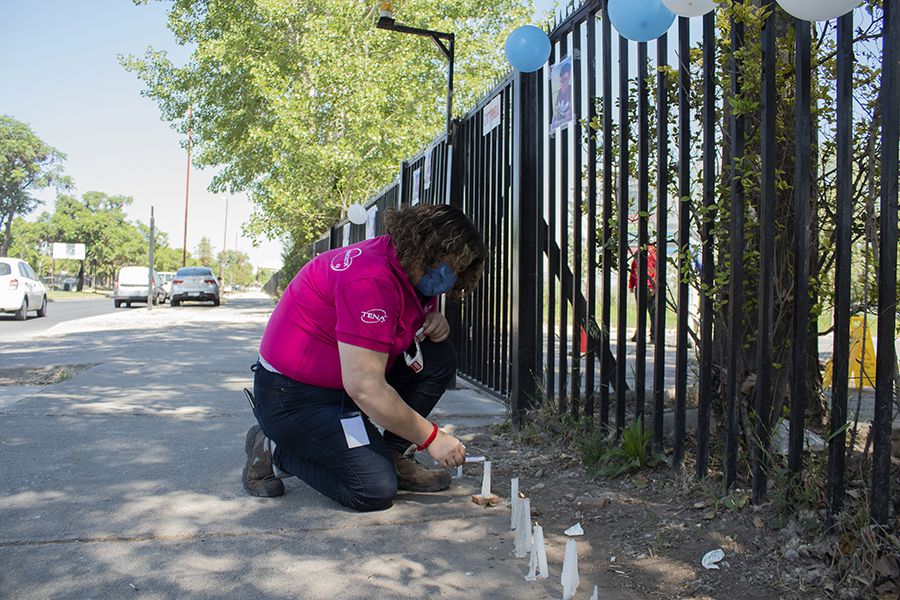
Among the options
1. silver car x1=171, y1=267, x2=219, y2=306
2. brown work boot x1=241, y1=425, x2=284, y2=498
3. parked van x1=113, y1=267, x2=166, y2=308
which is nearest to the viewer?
brown work boot x1=241, y1=425, x2=284, y2=498

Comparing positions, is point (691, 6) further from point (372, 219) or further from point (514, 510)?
point (372, 219)

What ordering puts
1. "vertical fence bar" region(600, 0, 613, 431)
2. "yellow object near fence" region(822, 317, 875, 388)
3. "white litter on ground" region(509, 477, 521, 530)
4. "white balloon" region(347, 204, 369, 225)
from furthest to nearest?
"white balloon" region(347, 204, 369, 225) → "vertical fence bar" region(600, 0, 613, 431) → "white litter on ground" region(509, 477, 521, 530) → "yellow object near fence" region(822, 317, 875, 388)

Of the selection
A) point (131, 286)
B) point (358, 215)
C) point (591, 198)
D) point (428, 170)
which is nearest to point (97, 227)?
point (131, 286)

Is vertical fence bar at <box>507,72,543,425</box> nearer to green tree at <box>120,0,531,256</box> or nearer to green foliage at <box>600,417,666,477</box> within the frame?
green foliage at <box>600,417,666,477</box>

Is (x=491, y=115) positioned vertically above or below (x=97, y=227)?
below

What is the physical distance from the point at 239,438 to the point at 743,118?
10.5 feet

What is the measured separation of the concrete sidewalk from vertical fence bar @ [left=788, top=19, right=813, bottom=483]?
35.0 inches

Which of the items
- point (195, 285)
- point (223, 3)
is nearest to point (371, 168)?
point (223, 3)

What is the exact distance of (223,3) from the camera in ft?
73.4

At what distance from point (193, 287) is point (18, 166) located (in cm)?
4377

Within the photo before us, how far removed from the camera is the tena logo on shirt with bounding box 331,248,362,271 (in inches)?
112

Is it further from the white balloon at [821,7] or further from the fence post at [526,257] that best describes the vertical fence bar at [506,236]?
the white balloon at [821,7]

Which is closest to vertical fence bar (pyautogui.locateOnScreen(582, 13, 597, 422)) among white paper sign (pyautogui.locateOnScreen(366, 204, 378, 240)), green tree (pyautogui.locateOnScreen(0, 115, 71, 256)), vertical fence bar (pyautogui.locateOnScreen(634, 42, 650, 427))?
vertical fence bar (pyautogui.locateOnScreen(634, 42, 650, 427))

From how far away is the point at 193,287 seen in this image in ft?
97.6
